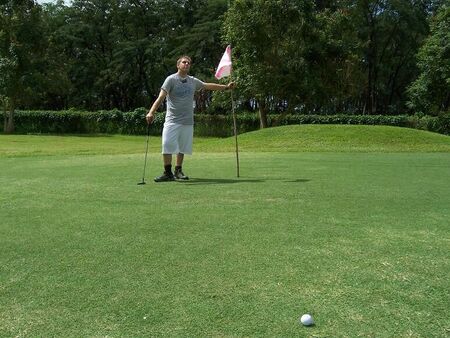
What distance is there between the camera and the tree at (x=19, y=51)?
36875 mm

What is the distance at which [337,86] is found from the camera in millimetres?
29500

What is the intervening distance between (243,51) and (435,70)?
14643 mm

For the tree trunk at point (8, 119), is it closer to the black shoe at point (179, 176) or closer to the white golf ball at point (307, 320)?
the black shoe at point (179, 176)

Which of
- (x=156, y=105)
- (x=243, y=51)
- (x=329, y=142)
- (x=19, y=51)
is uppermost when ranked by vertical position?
(x=19, y=51)

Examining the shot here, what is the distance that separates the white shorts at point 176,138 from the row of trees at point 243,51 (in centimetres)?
1927

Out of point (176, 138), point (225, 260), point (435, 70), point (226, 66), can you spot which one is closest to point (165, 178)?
point (176, 138)

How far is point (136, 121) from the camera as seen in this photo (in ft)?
132

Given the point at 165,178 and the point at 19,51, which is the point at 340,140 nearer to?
the point at 165,178

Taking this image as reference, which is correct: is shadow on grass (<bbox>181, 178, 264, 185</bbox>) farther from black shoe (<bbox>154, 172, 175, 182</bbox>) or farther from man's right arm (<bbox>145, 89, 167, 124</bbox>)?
man's right arm (<bbox>145, 89, 167, 124</bbox>)

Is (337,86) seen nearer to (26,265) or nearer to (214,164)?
(214,164)

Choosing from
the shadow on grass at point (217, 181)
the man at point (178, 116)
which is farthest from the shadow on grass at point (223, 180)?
the man at point (178, 116)

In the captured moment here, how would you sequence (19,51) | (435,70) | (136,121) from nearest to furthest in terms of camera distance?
(435,70)
(19,51)
(136,121)

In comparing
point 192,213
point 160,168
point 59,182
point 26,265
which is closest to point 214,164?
point 160,168

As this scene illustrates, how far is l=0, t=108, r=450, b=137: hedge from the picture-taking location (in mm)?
36188
